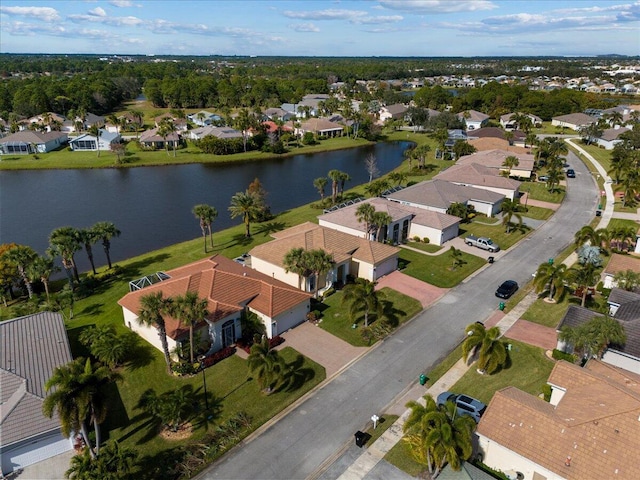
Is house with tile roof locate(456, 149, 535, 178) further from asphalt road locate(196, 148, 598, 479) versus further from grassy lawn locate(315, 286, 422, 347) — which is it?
A: grassy lawn locate(315, 286, 422, 347)

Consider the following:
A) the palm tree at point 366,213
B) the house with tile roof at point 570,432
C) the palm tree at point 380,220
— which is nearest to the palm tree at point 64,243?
the palm tree at point 366,213

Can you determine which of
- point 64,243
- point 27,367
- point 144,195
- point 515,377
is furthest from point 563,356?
point 144,195

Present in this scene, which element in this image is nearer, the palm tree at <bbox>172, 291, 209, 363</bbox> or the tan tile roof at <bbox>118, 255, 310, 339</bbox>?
the palm tree at <bbox>172, 291, 209, 363</bbox>

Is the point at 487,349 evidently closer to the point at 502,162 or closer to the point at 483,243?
the point at 483,243

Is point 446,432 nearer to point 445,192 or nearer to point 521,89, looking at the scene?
point 445,192

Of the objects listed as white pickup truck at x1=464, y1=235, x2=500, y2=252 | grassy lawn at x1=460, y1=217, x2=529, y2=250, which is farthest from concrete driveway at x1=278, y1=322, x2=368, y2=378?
grassy lawn at x1=460, y1=217, x2=529, y2=250

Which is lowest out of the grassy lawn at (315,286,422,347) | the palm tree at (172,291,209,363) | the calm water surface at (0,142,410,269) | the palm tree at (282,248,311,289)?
the calm water surface at (0,142,410,269)
